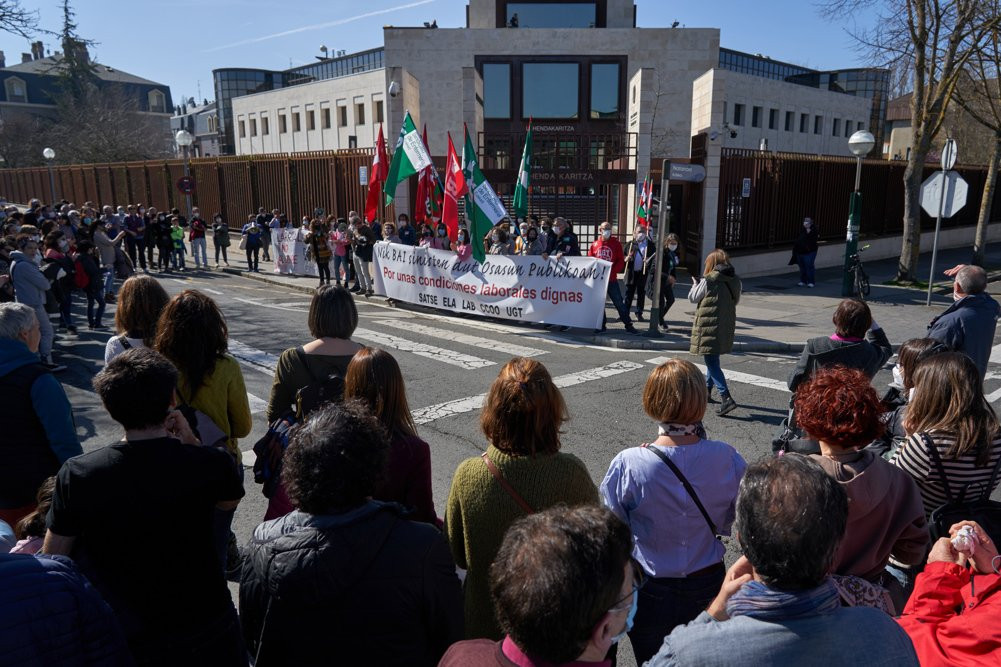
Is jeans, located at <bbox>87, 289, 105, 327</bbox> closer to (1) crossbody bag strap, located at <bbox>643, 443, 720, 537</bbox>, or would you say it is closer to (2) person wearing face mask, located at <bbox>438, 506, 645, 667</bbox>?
(1) crossbody bag strap, located at <bbox>643, 443, 720, 537</bbox>

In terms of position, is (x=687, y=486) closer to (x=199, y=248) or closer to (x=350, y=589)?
(x=350, y=589)

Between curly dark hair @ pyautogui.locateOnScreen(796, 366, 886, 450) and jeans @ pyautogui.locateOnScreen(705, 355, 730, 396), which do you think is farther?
jeans @ pyautogui.locateOnScreen(705, 355, 730, 396)

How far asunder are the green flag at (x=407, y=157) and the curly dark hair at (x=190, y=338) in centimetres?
992

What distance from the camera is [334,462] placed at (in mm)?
2229

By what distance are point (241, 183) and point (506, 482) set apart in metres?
26.5

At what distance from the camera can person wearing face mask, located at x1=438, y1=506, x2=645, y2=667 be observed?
159cm

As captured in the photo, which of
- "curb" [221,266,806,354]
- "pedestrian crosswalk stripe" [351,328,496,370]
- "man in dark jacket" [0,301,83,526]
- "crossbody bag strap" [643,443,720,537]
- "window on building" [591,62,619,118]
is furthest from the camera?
"window on building" [591,62,619,118]

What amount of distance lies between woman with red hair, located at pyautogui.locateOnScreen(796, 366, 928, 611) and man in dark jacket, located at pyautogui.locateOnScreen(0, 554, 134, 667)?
2.50 metres

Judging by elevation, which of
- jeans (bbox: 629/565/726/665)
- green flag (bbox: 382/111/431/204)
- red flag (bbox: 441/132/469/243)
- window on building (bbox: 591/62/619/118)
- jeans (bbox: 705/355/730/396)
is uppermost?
window on building (bbox: 591/62/619/118)

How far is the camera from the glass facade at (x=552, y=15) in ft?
112

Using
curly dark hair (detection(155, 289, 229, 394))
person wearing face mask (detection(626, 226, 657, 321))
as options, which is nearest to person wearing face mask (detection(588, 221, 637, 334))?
person wearing face mask (detection(626, 226, 657, 321))

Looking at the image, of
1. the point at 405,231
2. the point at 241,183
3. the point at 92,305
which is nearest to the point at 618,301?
the point at 405,231

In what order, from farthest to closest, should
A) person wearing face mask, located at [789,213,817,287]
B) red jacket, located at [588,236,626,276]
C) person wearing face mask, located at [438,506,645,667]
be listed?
1. person wearing face mask, located at [789,213,817,287]
2. red jacket, located at [588,236,626,276]
3. person wearing face mask, located at [438,506,645,667]

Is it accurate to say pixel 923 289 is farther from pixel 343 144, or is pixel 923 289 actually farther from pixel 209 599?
pixel 343 144
